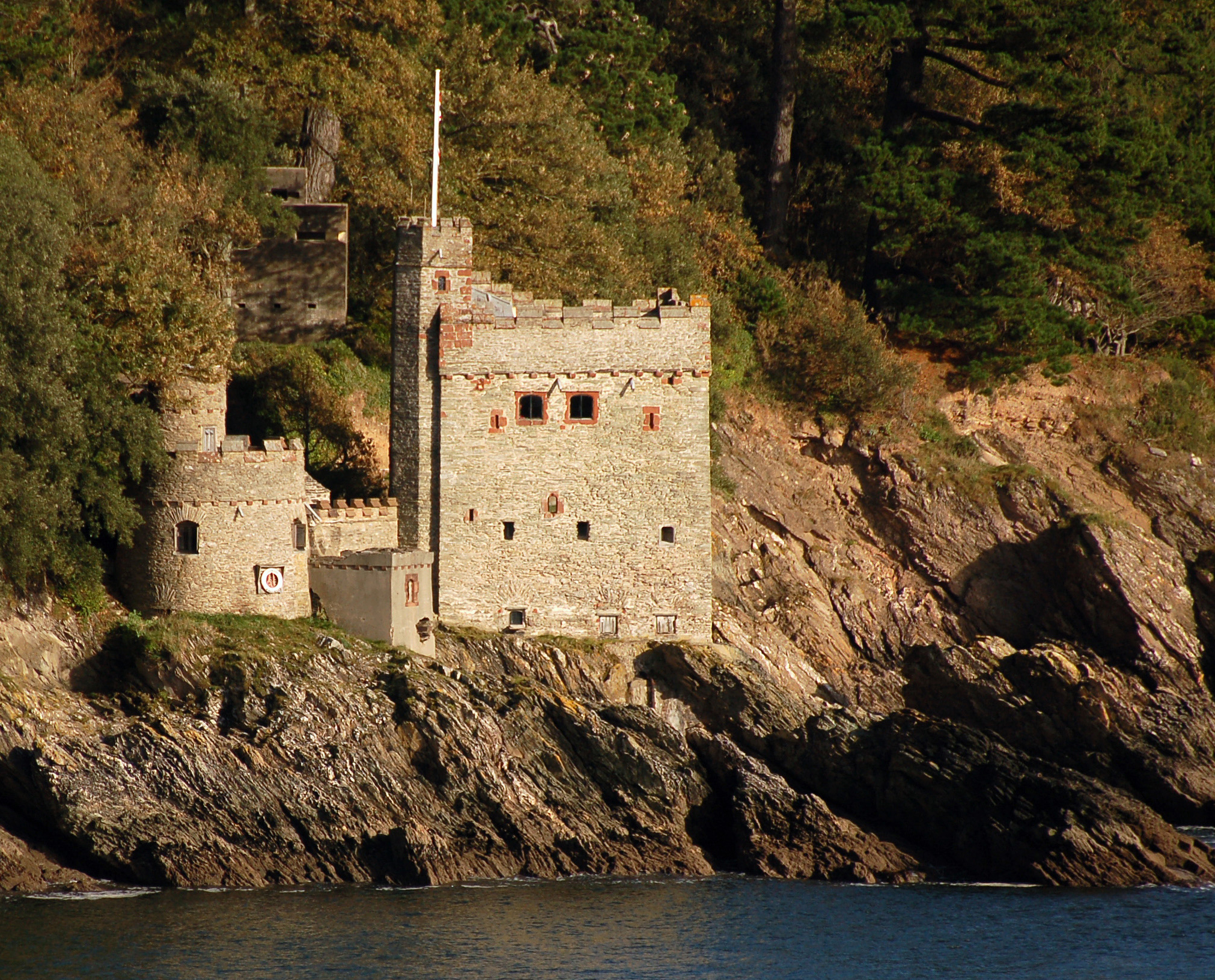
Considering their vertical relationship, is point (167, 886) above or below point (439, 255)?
below

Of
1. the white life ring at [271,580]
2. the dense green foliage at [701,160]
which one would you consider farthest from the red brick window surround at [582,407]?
the white life ring at [271,580]

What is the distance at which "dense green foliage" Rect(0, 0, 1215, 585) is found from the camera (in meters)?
62.2

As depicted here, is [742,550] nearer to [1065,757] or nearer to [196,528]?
[1065,757]

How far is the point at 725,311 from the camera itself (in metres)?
70.1

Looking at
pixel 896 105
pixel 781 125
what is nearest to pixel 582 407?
pixel 781 125

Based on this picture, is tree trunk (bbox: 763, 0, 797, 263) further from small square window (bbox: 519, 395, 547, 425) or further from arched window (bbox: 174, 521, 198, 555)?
arched window (bbox: 174, 521, 198, 555)

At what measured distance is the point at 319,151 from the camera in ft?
216

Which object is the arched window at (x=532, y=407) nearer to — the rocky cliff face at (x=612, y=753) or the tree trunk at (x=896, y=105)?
the rocky cliff face at (x=612, y=753)

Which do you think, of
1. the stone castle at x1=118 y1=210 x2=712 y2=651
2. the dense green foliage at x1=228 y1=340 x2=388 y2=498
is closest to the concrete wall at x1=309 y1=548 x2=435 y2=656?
the stone castle at x1=118 y1=210 x2=712 y2=651

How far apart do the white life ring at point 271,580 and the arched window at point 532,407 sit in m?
8.21

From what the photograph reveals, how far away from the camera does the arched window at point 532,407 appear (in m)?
56.1

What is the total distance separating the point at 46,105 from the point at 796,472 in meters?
27.3

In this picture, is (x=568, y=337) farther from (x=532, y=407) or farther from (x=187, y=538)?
(x=187, y=538)

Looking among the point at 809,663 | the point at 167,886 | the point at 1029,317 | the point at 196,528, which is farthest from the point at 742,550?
the point at 167,886
